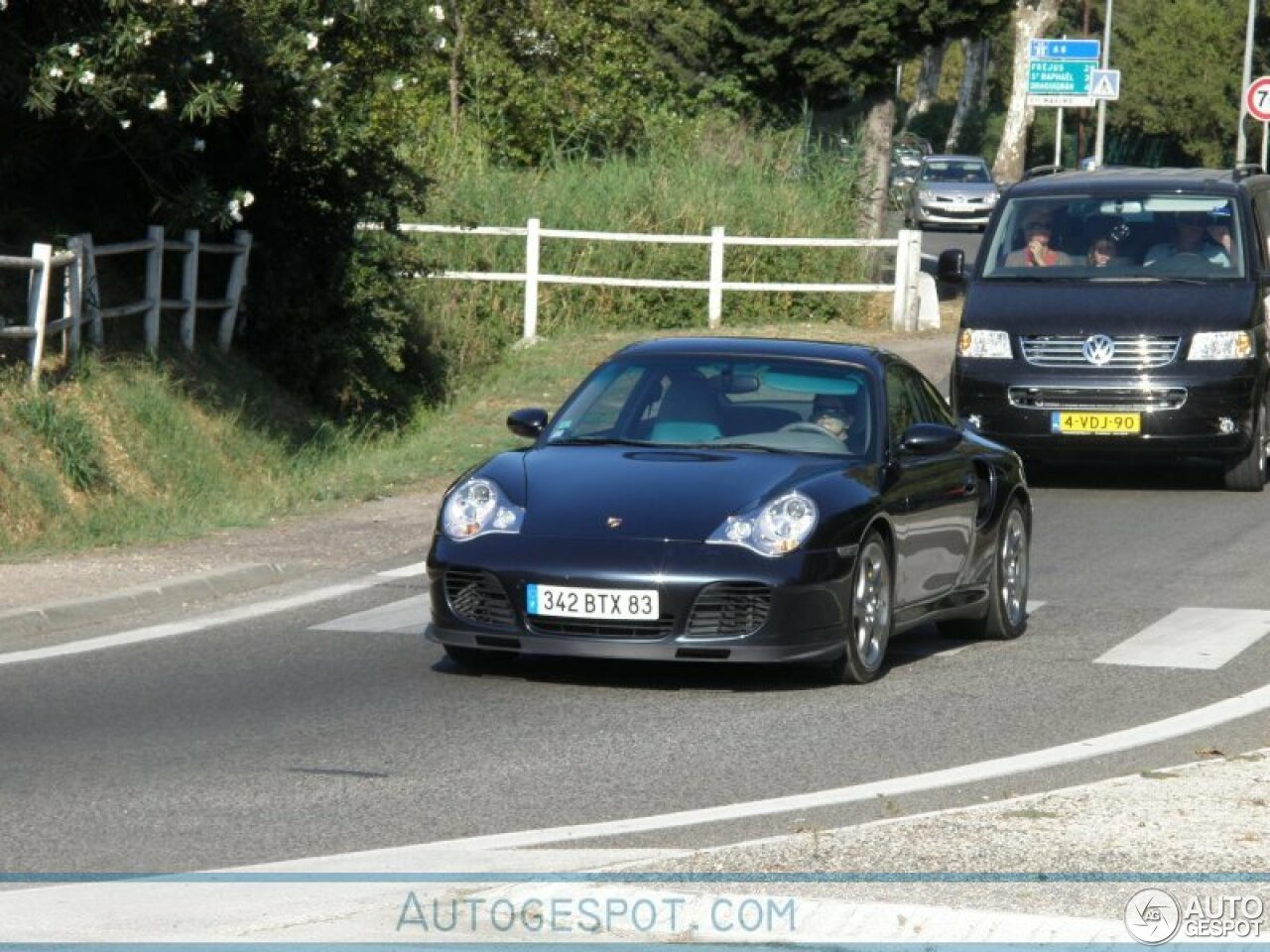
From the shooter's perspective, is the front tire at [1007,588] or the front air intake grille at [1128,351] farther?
the front air intake grille at [1128,351]

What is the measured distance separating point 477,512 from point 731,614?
117cm

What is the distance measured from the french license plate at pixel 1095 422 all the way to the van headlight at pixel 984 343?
0.61 m

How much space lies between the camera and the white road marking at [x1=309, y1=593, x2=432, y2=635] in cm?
1177

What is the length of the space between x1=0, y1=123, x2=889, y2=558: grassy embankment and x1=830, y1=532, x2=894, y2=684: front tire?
5371 mm

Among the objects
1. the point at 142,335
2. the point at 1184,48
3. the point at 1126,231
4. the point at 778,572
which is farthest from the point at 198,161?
the point at 1184,48

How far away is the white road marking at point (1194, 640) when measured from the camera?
36.5 feet

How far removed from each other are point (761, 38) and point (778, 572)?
2570 cm

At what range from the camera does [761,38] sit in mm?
34625

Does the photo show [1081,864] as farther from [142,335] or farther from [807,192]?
[807,192]

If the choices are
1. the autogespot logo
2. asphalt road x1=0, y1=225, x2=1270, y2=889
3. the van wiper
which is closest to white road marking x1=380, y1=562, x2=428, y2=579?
asphalt road x1=0, y1=225, x2=1270, y2=889

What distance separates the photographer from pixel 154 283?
64.6ft

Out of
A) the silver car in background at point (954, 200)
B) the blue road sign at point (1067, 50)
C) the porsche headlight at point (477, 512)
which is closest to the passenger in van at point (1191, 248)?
the porsche headlight at point (477, 512)

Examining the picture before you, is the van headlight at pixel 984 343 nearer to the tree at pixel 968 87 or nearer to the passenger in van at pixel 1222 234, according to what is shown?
the passenger in van at pixel 1222 234

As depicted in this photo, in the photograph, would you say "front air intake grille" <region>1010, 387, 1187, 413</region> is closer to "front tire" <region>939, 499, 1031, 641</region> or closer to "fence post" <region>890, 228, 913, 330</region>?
A: "front tire" <region>939, 499, 1031, 641</region>
